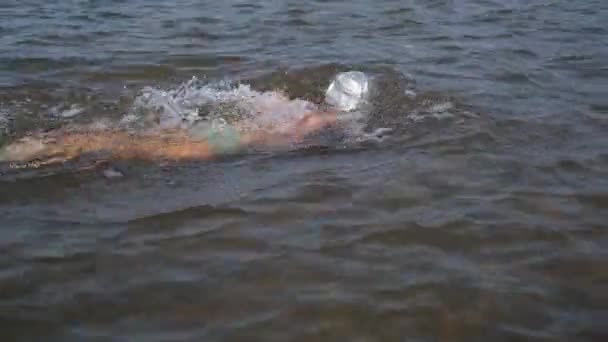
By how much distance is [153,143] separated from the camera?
15.6 feet

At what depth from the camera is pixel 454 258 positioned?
339cm

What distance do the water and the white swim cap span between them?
0.20 metres

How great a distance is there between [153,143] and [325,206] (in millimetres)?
1540

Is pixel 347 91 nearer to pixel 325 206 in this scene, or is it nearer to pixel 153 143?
pixel 153 143

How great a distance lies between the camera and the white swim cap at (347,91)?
18.4 feet

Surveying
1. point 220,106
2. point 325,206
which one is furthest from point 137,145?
point 325,206

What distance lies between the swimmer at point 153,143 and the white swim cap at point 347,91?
17.3 inches

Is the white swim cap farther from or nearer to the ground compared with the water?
farther from the ground

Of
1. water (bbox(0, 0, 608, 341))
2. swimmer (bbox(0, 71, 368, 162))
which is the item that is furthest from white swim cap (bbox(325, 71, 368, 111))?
swimmer (bbox(0, 71, 368, 162))

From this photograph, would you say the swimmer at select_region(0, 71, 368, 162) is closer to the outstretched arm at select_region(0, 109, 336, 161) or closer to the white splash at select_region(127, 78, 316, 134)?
the outstretched arm at select_region(0, 109, 336, 161)

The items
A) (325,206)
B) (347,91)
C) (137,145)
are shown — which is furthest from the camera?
(347,91)

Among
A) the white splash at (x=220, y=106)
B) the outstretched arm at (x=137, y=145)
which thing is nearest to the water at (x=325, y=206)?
the white splash at (x=220, y=106)

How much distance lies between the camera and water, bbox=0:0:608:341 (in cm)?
296

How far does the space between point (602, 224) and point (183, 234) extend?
→ 95.2 inches
